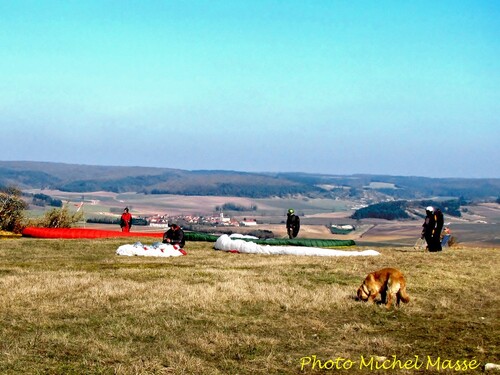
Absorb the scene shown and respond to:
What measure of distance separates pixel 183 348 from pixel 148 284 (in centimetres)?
768

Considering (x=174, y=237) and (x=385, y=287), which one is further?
(x=174, y=237)

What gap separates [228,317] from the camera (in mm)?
15672

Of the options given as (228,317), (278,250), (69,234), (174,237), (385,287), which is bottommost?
(69,234)

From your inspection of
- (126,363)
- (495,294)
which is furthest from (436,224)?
(126,363)

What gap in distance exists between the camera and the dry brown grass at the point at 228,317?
11891 millimetres

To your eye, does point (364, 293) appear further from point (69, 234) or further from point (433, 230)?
point (69, 234)

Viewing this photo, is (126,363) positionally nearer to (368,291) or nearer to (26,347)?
(26,347)

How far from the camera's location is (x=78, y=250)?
3328 cm

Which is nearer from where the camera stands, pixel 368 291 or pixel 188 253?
pixel 368 291

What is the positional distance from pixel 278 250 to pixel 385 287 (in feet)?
50.5

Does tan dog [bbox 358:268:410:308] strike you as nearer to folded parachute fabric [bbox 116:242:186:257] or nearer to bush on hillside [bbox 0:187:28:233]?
folded parachute fabric [bbox 116:242:186:257]

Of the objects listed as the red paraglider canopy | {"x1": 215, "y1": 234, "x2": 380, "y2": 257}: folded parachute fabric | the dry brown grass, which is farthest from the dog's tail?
the red paraglider canopy

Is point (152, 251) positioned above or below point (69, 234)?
above

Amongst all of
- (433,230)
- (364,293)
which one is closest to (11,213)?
(433,230)
